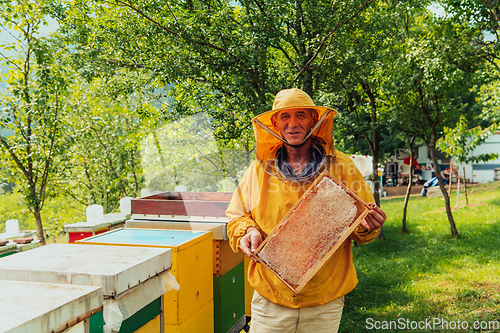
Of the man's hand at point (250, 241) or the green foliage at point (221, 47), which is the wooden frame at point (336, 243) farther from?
the green foliage at point (221, 47)

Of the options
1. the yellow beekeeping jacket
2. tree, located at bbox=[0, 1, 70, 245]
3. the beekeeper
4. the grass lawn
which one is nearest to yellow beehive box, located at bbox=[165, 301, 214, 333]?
the beekeeper

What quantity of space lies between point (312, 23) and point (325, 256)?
395 centimetres

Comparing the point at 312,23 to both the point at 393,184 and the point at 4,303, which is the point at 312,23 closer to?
the point at 4,303

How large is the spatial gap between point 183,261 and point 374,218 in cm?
138

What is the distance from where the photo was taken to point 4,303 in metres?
1.15

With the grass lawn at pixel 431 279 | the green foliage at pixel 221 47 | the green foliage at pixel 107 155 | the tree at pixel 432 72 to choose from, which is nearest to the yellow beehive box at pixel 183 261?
the green foliage at pixel 221 47

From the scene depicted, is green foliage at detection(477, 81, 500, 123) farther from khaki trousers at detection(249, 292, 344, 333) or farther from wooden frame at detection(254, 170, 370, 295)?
khaki trousers at detection(249, 292, 344, 333)

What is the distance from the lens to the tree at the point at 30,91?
490 centimetres

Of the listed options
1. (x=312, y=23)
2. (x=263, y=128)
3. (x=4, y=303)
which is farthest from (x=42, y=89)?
(x=4, y=303)

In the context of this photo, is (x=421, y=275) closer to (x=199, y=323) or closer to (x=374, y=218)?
(x=199, y=323)

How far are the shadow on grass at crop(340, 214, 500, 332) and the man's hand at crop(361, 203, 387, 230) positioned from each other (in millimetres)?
3355

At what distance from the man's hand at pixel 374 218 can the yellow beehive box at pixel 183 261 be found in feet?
4.21

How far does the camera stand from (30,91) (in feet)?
18.1

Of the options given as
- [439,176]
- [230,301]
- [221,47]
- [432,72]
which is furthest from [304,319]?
[439,176]
